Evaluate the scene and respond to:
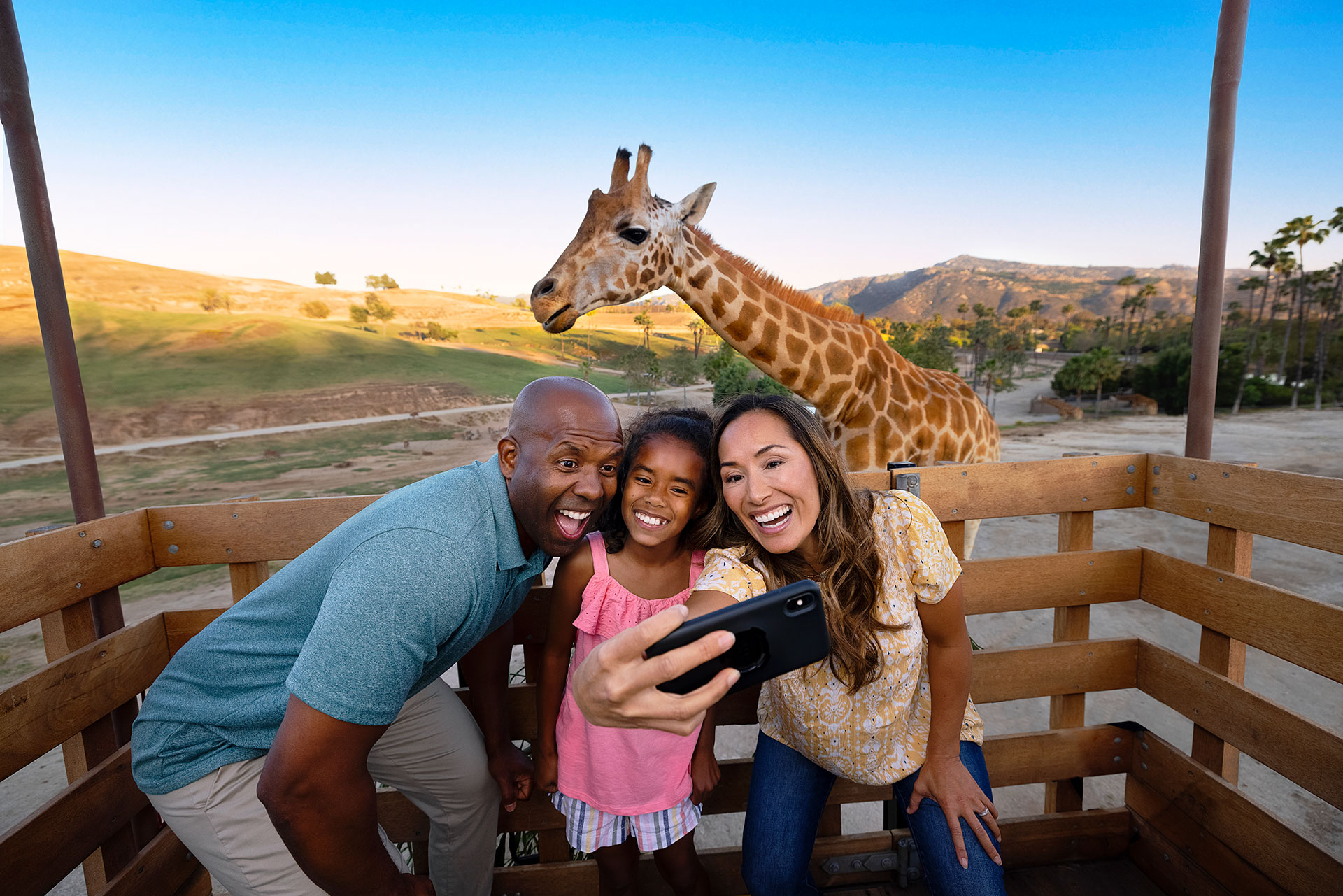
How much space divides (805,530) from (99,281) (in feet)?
170

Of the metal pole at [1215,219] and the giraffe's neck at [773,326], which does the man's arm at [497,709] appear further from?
the metal pole at [1215,219]

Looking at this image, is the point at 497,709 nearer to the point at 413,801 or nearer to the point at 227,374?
the point at 413,801

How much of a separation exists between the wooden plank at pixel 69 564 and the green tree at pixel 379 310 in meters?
51.4

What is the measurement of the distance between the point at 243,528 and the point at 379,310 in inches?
2126

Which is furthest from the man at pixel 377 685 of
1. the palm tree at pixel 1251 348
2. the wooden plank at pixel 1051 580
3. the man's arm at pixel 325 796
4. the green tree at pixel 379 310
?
the green tree at pixel 379 310

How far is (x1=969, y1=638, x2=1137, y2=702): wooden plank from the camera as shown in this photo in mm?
2156

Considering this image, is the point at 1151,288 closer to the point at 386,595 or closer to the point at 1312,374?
the point at 1312,374

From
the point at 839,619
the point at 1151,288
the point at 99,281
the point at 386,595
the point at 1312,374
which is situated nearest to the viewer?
the point at 386,595

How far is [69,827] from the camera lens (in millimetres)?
1548

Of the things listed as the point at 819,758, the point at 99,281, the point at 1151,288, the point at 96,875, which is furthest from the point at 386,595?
the point at 1151,288

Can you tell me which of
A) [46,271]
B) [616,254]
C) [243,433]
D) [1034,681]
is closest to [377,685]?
[46,271]

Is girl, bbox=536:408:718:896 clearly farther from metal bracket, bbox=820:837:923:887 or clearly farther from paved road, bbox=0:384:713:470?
paved road, bbox=0:384:713:470

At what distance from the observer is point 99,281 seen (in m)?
37.5

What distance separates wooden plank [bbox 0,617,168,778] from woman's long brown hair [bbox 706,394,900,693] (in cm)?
174
